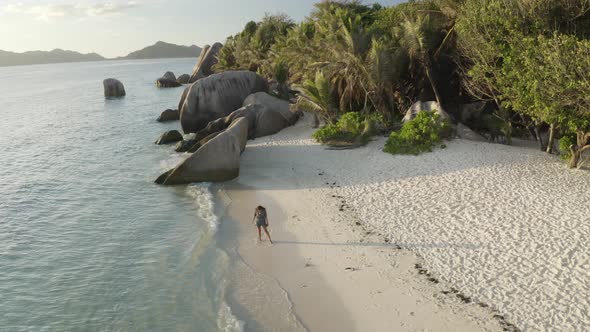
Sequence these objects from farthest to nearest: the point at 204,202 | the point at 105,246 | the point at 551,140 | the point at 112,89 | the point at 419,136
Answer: the point at 112,89, the point at 419,136, the point at 551,140, the point at 204,202, the point at 105,246

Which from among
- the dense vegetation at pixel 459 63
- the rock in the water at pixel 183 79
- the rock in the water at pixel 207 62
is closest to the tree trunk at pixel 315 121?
the dense vegetation at pixel 459 63

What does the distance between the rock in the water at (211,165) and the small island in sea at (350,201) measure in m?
0.07

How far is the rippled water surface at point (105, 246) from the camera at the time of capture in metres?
11.2

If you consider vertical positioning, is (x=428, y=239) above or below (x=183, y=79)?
below

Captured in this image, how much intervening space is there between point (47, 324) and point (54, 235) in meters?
6.13

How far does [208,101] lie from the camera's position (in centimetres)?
3222

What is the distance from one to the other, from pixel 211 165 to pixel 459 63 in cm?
1379

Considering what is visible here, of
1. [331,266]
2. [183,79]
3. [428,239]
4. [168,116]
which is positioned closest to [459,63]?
[428,239]

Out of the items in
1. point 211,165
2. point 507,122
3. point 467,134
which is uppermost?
point 507,122

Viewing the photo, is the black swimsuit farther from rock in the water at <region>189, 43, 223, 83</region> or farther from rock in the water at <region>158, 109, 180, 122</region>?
rock in the water at <region>189, 43, 223, 83</region>

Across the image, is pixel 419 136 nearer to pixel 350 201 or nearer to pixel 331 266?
pixel 350 201

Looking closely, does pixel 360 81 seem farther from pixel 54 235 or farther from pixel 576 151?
pixel 54 235

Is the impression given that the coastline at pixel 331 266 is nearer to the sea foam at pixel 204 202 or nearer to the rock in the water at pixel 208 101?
the sea foam at pixel 204 202

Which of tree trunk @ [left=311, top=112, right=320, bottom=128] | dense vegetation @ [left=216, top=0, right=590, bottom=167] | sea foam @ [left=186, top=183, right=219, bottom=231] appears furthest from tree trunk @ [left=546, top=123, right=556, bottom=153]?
sea foam @ [left=186, top=183, right=219, bottom=231]
